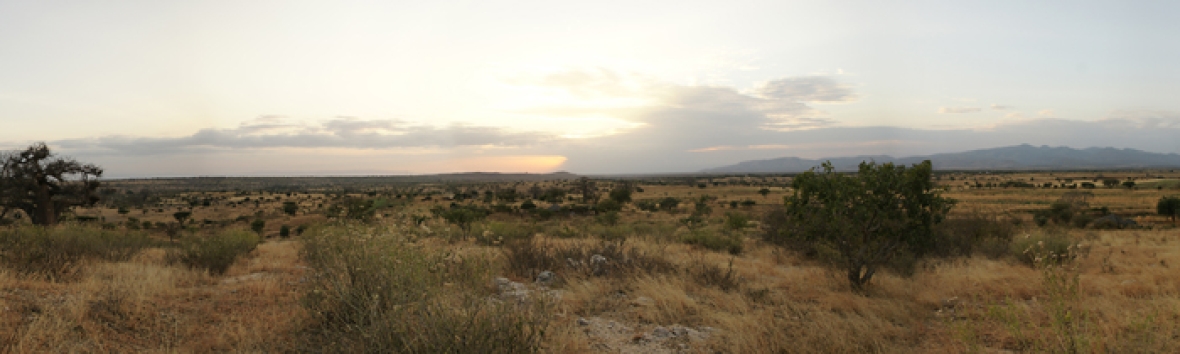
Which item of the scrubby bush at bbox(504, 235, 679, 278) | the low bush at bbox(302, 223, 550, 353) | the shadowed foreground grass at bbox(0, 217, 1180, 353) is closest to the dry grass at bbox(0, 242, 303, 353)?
the shadowed foreground grass at bbox(0, 217, 1180, 353)

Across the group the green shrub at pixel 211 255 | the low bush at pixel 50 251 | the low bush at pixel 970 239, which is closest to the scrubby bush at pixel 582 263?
the green shrub at pixel 211 255

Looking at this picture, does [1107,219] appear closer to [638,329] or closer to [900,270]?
[900,270]

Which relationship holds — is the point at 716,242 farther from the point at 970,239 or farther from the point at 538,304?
the point at 538,304

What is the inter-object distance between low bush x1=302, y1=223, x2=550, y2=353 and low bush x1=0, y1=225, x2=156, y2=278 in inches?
236

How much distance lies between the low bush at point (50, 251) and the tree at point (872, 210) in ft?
42.6

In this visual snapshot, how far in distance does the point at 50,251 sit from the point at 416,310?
28.4ft

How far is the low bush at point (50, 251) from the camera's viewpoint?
308 inches

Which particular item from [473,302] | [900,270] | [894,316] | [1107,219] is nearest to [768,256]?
[900,270]

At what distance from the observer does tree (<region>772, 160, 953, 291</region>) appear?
29.1 ft

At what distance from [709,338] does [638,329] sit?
38.6 inches

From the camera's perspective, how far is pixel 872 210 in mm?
8859

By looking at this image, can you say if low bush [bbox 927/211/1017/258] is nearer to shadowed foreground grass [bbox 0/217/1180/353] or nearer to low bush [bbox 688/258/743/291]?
shadowed foreground grass [bbox 0/217/1180/353]

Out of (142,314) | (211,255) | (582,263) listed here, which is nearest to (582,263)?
(582,263)

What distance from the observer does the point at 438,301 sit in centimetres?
416
